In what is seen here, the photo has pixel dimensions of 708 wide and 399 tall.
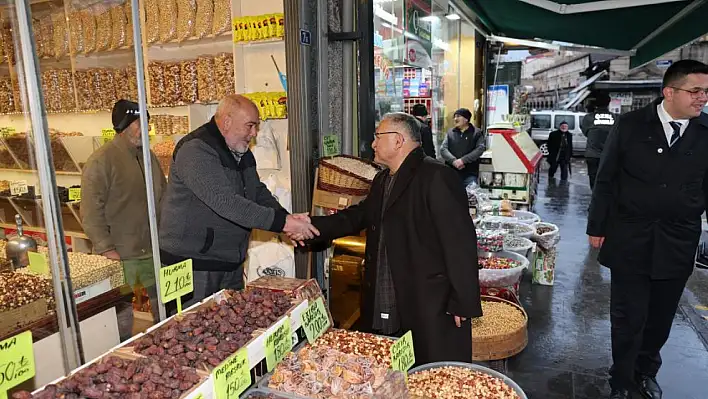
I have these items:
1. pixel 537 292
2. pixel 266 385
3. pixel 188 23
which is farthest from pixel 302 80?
pixel 537 292

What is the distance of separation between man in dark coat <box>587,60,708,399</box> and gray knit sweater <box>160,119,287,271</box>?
6.65 feet

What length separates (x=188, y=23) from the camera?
13.8 feet

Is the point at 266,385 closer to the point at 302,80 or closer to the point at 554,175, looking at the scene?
the point at 302,80

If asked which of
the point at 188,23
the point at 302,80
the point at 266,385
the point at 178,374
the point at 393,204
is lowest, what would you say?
the point at 266,385

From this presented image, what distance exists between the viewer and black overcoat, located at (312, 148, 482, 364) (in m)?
2.39

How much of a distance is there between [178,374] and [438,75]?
7.86 m

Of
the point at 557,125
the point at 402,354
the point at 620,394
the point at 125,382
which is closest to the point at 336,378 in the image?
the point at 402,354

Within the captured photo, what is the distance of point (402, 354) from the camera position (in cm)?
188

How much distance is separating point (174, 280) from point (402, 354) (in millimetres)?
917

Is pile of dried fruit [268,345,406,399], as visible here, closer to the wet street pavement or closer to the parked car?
the wet street pavement

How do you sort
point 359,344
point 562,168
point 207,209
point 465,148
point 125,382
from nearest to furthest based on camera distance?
point 125,382, point 359,344, point 207,209, point 465,148, point 562,168

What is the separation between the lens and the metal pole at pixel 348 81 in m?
3.99

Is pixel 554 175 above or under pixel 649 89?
under

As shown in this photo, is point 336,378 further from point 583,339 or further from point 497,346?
point 583,339
